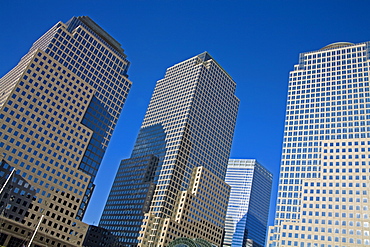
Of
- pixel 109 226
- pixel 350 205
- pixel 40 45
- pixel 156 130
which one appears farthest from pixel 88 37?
pixel 350 205

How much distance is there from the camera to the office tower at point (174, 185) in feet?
526

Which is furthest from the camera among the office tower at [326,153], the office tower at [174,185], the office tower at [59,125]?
the office tower at [174,185]

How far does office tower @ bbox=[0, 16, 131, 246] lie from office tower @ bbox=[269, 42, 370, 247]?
79.3 m

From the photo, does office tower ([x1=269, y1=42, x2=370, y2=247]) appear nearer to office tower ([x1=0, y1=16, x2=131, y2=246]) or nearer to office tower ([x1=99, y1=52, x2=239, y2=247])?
office tower ([x1=99, y1=52, x2=239, y2=247])

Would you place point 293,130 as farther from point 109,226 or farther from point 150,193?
point 109,226

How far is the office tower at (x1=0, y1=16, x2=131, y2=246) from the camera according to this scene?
113812mm

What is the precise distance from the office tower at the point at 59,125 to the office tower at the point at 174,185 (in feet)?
117

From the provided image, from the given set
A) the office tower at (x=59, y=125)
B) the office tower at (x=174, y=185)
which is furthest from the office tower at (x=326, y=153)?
the office tower at (x=59, y=125)

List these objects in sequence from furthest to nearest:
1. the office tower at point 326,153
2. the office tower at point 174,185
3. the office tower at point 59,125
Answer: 1. the office tower at point 174,185
2. the office tower at point 326,153
3. the office tower at point 59,125

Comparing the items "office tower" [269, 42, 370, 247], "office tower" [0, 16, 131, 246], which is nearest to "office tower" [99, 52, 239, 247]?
"office tower" [0, 16, 131, 246]

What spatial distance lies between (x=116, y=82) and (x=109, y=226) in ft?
245

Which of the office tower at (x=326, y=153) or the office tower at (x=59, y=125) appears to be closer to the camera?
the office tower at (x=59, y=125)

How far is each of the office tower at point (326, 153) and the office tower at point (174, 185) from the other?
45974 millimetres

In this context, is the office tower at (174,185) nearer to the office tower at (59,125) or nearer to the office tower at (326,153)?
the office tower at (59,125)
